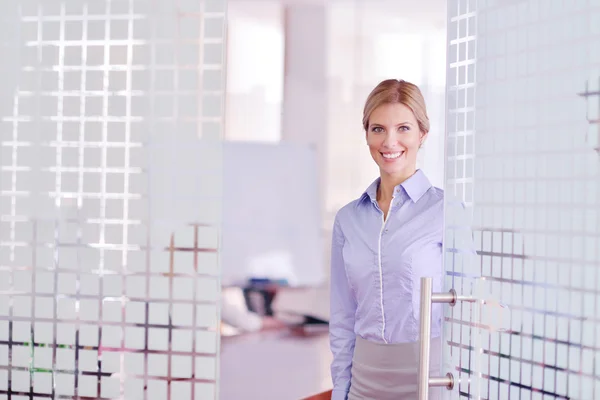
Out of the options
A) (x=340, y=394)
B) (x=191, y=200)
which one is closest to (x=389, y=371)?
(x=340, y=394)

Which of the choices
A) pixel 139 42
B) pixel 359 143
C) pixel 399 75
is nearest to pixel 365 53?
pixel 399 75

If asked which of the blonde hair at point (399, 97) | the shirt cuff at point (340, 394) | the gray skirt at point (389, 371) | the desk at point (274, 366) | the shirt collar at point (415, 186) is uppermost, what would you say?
the blonde hair at point (399, 97)

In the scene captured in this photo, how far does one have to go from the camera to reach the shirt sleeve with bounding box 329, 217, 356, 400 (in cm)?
216

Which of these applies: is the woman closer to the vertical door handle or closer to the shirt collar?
the shirt collar

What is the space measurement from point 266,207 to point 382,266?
1823mm

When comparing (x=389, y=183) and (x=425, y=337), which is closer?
(x=425, y=337)

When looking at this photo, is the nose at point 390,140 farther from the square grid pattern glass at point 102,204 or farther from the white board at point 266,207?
the white board at point 266,207

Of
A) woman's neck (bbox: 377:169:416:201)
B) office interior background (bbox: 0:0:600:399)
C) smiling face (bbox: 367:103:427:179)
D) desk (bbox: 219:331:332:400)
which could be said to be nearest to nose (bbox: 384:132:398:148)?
smiling face (bbox: 367:103:427:179)

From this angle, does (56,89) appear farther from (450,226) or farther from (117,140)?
(450,226)

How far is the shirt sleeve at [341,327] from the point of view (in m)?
2.16

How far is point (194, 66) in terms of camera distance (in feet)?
5.80

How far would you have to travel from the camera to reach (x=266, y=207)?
12.7 ft

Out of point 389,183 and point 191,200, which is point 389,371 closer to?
point 389,183

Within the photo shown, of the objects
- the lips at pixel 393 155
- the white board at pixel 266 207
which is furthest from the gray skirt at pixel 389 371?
the white board at pixel 266 207
